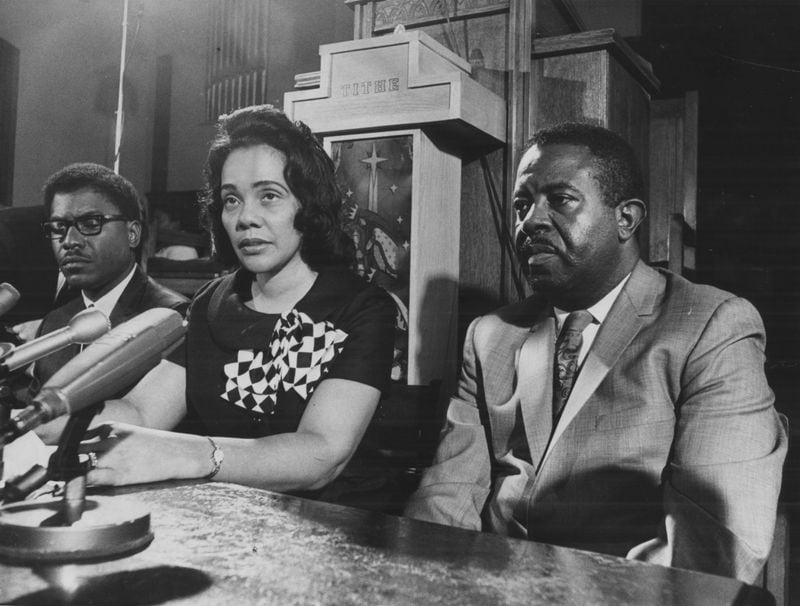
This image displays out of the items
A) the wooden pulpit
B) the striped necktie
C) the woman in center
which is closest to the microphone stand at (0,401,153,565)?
the woman in center

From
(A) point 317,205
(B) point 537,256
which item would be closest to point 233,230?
(A) point 317,205

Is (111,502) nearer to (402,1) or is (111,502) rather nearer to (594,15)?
(402,1)

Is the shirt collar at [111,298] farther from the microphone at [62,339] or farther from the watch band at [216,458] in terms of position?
the microphone at [62,339]

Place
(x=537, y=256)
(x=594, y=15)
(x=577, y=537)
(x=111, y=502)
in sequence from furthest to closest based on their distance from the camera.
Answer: (x=594, y=15), (x=537, y=256), (x=577, y=537), (x=111, y=502)

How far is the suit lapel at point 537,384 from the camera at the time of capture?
154 centimetres

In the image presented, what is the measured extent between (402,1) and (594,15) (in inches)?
55.2

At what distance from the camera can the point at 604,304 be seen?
1.64m

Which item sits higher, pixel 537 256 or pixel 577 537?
pixel 537 256

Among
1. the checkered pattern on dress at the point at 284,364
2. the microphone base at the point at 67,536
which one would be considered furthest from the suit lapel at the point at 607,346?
the microphone base at the point at 67,536

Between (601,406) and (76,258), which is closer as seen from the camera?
(601,406)

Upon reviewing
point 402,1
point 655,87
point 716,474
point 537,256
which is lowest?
point 716,474

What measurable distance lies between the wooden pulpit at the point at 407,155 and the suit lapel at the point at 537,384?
595 millimetres

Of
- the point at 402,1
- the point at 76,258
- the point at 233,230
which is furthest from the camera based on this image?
the point at 402,1

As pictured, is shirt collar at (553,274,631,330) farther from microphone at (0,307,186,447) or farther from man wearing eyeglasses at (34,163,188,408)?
man wearing eyeglasses at (34,163,188,408)
